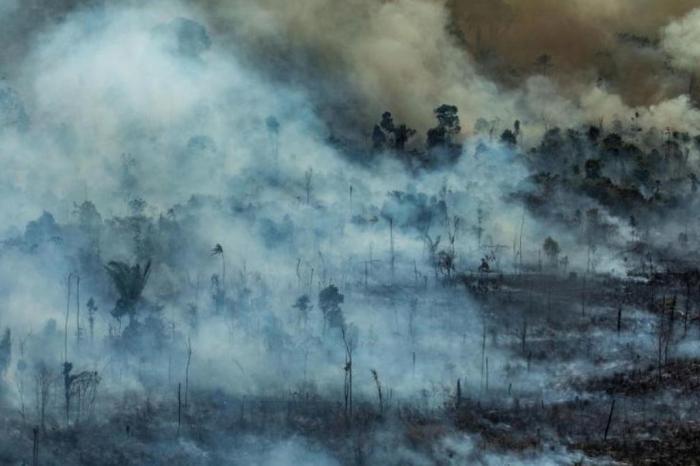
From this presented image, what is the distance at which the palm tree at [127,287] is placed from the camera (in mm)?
114875

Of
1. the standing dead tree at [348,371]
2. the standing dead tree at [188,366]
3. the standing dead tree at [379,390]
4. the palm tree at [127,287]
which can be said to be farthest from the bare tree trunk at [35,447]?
the standing dead tree at [379,390]

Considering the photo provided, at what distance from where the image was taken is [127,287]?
117375mm

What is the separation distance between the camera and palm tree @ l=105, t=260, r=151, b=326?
115 meters

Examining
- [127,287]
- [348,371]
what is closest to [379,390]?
[348,371]

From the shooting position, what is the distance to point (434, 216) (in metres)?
163

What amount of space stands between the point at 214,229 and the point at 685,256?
67834 millimetres

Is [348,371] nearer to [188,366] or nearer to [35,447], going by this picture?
[188,366]

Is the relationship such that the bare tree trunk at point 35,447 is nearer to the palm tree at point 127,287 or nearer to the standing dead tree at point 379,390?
the palm tree at point 127,287

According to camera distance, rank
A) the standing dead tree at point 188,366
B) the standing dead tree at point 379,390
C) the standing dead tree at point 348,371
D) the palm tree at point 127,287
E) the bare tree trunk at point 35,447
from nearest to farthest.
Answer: the bare tree trunk at point 35,447
the standing dead tree at point 348,371
the standing dead tree at point 379,390
the standing dead tree at point 188,366
the palm tree at point 127,287

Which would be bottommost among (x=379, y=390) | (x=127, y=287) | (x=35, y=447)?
(x=35, y=447)

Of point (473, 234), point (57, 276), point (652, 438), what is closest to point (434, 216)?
point (473, 234)

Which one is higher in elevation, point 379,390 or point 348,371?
point 348,371

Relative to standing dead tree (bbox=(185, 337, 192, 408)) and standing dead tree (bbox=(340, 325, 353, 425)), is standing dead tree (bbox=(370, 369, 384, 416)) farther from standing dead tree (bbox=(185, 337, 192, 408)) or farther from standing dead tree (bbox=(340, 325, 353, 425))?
standing dead tree (bbox=(185, 337, 192, 408))

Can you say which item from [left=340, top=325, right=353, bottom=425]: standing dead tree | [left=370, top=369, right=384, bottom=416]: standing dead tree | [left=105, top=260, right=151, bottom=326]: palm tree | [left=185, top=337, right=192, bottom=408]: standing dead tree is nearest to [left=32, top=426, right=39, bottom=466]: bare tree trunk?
[left=185, top=337, right=192, bottom=408]: standing dead tree
